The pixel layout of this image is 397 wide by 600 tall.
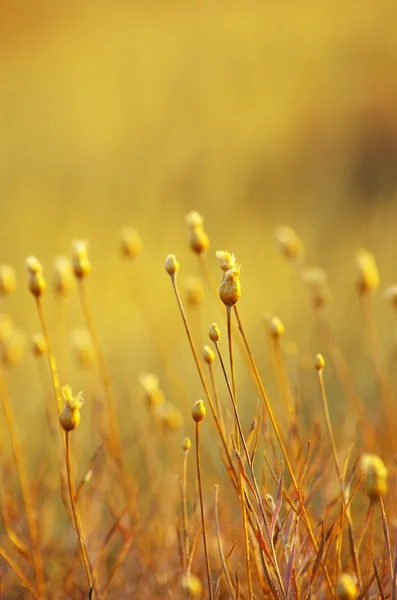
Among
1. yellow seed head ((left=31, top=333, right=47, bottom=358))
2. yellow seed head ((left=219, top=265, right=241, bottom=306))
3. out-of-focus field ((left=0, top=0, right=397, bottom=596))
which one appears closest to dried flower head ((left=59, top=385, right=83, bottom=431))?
yellow seed head ((left=219, top=265, right=241, bottom=306))

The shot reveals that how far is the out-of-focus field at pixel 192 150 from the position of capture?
219 centimetres

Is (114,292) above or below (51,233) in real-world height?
below

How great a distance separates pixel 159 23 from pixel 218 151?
1181 mm

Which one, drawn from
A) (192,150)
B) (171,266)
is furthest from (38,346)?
(192,150)

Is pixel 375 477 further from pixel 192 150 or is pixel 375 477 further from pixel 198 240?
pixel 192 150

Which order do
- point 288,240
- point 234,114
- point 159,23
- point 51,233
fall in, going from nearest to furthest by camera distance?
point 288,240 < point 51,233 < point 234,114 < point 159,23

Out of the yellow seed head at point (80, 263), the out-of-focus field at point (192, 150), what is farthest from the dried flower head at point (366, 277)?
the out-of-focus field at point (192, 150)

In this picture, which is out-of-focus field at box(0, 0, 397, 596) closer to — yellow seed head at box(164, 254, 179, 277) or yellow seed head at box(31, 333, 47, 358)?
yellow seed head at box(31, 333, 47, 358)

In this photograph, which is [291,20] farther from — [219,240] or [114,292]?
[114,292]

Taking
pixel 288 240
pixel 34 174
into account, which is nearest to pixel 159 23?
pixel 34 174

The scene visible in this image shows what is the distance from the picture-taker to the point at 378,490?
39 cm

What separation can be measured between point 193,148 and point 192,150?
0.04 ft

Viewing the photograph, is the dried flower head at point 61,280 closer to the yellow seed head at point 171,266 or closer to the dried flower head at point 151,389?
the dried flower head at point 151,389

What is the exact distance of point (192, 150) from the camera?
2.90 metres
